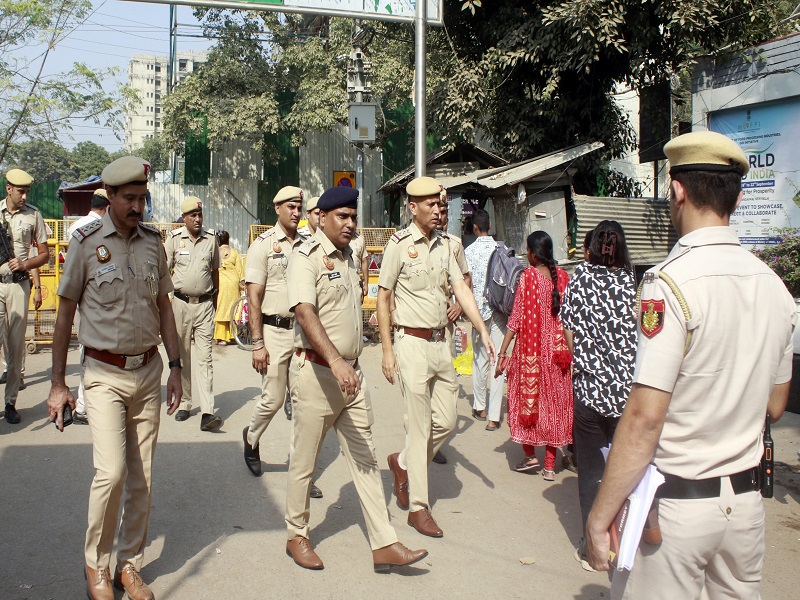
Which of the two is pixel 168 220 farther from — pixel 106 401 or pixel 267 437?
pixel 106 401

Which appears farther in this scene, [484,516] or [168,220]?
[168,220]

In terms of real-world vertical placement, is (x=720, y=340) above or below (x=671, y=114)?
below

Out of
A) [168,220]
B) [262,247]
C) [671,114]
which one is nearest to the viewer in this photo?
[262,247]

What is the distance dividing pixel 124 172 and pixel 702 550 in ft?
10.4

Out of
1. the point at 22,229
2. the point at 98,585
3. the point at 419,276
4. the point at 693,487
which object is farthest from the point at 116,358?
the point at 22,229

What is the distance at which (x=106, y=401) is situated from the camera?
378 centimetres

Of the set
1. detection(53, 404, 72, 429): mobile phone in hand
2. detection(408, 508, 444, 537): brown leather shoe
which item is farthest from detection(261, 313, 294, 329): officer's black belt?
detection(53, 404, 72, 429): mobile phone in hand

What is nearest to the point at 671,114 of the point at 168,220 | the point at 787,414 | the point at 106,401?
the point at 787,414

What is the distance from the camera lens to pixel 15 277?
7.28m

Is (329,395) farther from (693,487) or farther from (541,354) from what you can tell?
(693,487)

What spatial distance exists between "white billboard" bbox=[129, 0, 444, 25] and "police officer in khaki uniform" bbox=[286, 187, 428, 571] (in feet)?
24.3

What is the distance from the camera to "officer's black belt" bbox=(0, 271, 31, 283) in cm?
720

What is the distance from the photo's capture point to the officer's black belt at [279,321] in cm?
605

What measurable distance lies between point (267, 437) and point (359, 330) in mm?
2896
